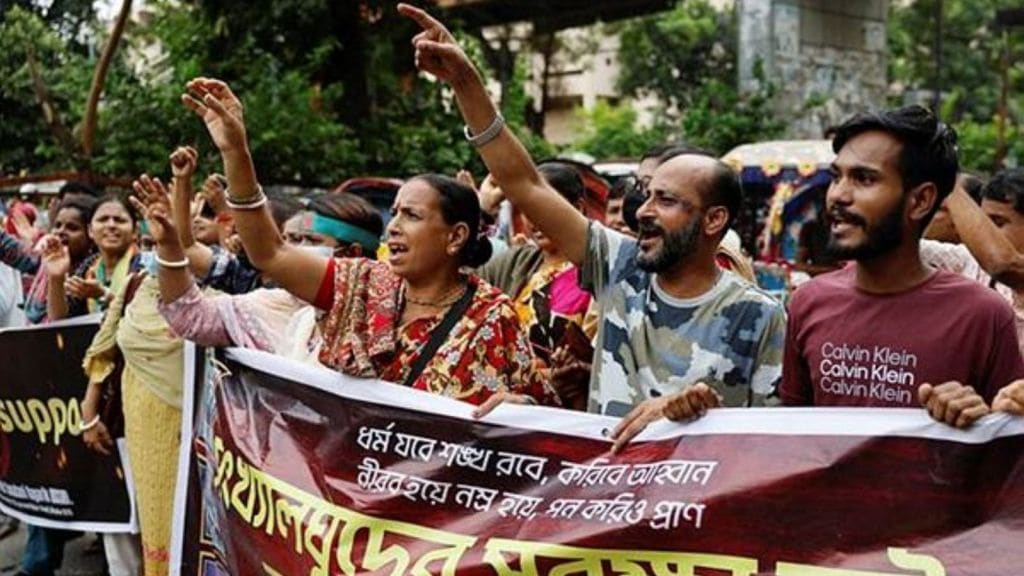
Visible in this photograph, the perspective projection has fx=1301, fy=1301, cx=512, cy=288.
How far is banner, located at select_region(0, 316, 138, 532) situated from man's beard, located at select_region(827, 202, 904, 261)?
3.49 meters

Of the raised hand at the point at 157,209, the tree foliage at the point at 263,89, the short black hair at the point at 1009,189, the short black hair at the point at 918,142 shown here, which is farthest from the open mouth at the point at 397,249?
the tree foliage at the point at 263,89

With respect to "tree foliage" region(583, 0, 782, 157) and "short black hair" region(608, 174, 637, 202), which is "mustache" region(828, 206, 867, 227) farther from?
"tree foliage" region(583, 0, 782, 157)

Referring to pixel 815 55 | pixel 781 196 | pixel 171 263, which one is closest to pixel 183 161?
pixel 171 263

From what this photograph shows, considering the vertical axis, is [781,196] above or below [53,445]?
above

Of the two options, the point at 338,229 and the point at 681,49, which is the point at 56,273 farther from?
the point at 681,49

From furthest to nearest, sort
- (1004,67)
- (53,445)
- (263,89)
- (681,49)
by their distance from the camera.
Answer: (681,49) < (1004,67) < (263,89) < (53,445)

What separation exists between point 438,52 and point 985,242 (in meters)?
1.57

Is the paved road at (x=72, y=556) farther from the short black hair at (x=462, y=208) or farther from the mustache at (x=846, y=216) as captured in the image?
the mustache at (x=846, y=216)

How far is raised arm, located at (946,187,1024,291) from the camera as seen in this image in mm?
3541

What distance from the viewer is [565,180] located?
4820 millimetres

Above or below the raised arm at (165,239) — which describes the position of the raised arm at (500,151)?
above

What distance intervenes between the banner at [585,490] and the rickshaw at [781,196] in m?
10.2

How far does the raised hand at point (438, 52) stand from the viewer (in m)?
3.20

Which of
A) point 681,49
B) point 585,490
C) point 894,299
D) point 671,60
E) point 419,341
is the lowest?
point 585,490
